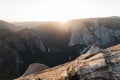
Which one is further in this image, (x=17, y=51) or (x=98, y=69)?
(x=17, y=51)

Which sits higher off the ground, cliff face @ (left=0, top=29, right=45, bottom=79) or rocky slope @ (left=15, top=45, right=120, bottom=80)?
rocky slope @ (left=15, top=45, right=120, bottom=80)

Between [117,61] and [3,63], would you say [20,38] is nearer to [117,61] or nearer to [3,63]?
[3,63]

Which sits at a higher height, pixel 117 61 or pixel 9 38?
pixel 117 61

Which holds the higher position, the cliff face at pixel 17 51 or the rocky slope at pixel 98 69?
the rocky slope at pixel 98 69

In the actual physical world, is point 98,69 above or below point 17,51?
above

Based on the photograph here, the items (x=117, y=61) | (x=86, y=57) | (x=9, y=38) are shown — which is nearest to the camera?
(x=117, y=61)

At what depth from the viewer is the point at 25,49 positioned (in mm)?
165250

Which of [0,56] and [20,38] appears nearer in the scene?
[0,56]

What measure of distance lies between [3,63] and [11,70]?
5.82m

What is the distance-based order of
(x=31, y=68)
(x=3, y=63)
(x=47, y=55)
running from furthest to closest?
(x=47, y=55), (x=3, y=63), (x=31, y=68)

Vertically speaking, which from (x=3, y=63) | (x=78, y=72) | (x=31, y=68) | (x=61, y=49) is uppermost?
(x=78, y=72)

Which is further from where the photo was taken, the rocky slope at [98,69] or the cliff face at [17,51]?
the cliff face at [17,51]

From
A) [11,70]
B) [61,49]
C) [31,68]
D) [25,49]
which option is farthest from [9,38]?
[31,68]

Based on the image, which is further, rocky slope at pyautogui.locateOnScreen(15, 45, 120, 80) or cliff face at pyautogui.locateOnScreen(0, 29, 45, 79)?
cliff face at pyautogui.locateOnScreen(0, 29, 45, 79)
